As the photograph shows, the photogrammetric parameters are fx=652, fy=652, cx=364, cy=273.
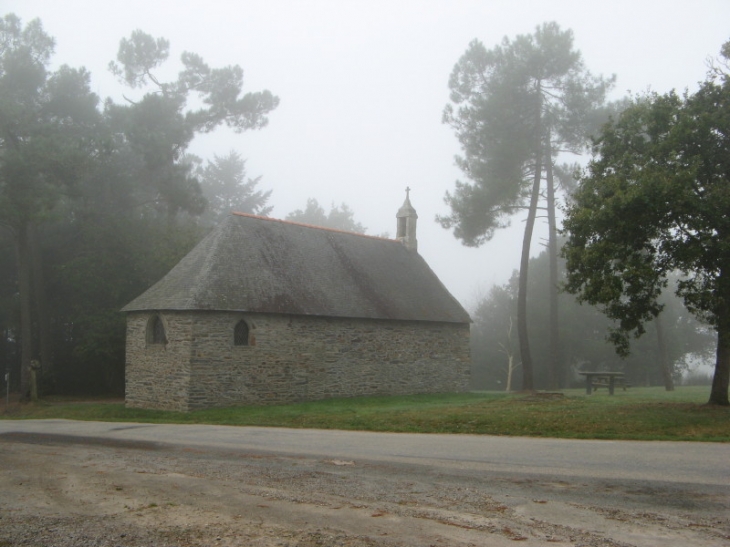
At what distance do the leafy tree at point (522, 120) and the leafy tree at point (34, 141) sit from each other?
1955 centimetres

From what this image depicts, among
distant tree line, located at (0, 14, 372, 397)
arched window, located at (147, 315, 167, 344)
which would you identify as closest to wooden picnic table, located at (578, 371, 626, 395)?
arched window, located at (147, 315, 167, 344)

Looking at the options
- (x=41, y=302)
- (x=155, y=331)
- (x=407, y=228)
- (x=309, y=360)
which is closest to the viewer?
(x=155, y=331)

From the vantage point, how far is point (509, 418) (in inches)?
625

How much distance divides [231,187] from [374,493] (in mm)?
71392

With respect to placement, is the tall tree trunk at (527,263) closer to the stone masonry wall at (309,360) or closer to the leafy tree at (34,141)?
the stone masonry wall at (309,360)

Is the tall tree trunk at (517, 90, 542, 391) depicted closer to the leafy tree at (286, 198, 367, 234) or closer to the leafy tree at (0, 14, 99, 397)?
the leafy tree at (0, 14, 99, 397)

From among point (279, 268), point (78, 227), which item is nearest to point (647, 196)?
point (279, 268)

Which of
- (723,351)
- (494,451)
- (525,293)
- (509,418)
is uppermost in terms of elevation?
(525,293)

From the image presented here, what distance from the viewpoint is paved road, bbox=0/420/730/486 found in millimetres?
9375

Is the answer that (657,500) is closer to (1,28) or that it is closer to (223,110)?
(1,28)

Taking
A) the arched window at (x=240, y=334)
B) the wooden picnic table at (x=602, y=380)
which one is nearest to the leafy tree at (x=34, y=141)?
the arched window at (x=240, y=334)

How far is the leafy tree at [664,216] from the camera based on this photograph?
50.6 feet

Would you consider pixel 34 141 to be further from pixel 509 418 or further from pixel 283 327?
pixel 509 418

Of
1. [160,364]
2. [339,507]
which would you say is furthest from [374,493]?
[160,364]
